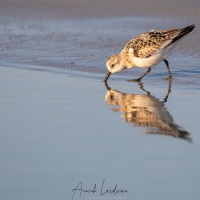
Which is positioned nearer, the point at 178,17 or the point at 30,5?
the point at 178,17

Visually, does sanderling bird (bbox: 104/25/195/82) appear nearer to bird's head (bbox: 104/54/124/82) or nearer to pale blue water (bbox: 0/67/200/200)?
bird's head (bbox: 104/54/124/82)

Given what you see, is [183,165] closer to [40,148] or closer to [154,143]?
[154,143]

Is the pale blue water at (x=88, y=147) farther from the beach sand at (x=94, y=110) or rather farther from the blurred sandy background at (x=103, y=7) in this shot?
the blurred sandy background at (x=103, y=7)

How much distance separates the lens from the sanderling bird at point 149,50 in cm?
1030

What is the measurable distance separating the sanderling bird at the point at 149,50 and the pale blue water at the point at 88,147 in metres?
1.09

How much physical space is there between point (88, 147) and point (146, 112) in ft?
5.74

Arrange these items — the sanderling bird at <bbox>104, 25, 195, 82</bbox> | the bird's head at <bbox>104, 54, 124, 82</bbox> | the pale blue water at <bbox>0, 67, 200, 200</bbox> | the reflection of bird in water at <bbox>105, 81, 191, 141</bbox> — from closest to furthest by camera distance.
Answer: the pale blue water at <bbox>0, 67, 200, 200</bbox> < the reflection of bird in water at <bbox>105, 81, 191, 141</bbox> < the sanderling bird at <bbox>104, 25, 195, 82</bbox> < the bird's head at <bbox>104, 54, 124, 82</bbox>

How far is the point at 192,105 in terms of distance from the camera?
8.38 meters

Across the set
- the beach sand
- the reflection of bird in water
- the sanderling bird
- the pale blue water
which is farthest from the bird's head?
the pale blue water

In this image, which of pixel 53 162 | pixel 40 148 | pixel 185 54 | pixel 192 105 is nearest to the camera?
pixel 53 162

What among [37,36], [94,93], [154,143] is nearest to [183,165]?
[154,143]

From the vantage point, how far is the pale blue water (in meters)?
5.41

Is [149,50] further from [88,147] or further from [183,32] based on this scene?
[88,147]

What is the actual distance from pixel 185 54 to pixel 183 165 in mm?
6280
